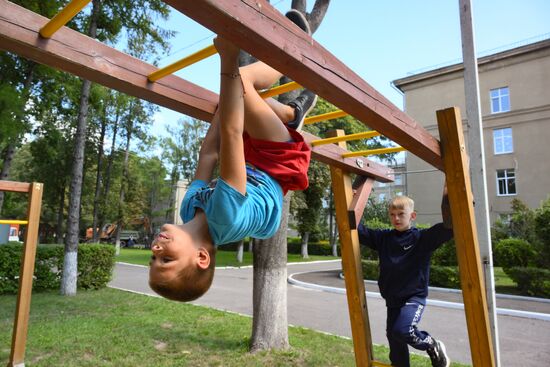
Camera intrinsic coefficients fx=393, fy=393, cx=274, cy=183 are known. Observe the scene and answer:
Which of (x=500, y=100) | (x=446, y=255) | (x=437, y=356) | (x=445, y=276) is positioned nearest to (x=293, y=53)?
(x=437, y=356)

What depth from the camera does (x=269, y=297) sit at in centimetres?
481

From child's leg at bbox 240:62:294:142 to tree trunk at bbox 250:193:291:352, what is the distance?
309 centimetres

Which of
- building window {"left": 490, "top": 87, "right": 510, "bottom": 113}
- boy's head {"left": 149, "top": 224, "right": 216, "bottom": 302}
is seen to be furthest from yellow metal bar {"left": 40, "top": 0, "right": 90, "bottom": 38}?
building window {"left": 490, "top": 87, "right": 510, "bottom": 113}

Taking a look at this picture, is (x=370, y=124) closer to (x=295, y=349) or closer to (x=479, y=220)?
(x=479, y=220)

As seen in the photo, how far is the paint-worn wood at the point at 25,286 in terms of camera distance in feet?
12.8

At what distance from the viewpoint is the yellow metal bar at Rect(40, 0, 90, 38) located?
4.49ft

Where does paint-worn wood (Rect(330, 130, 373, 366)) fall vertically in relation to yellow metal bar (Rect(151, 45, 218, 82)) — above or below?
below

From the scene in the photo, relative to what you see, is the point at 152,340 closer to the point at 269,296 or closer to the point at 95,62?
the point at 269,296

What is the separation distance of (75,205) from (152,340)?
5026 millimetres

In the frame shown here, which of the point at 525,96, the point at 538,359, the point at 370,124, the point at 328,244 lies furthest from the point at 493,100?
the point at 370,124

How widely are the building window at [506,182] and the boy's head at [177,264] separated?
24994mm

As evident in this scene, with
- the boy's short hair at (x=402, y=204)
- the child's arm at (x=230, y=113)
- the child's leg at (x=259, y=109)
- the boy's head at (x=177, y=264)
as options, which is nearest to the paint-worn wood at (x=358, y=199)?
the boy's short hair at (x=402, y=204)

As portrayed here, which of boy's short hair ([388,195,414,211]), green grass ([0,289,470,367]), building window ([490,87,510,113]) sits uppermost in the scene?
building window ([490,87,510,113])

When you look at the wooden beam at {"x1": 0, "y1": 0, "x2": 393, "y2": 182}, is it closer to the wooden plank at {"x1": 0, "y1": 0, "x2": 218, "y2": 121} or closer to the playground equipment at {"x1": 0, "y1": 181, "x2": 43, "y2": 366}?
the wooden plank at {"x1": 0, "y1": 0, "x2": 218, "y2": 121}
